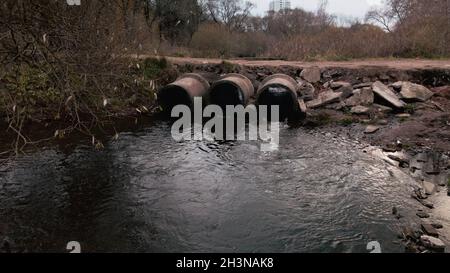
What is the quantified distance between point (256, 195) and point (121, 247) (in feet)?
8.90

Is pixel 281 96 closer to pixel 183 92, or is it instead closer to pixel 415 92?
pixel 183 92

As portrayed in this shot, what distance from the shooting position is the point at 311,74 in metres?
15.2

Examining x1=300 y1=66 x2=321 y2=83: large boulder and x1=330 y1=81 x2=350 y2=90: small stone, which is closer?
x1=330 y1=81 x2=350 y2=90: small stone

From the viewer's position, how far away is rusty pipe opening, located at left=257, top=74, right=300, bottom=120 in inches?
511

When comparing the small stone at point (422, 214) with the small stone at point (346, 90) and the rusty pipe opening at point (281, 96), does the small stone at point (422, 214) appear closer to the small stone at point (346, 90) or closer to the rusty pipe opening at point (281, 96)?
the rusty pipe opening at point (281, 96)

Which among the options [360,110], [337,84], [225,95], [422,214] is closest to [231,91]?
[225,95]

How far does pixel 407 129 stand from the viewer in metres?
11.2

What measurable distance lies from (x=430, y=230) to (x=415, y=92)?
8253 millimetres

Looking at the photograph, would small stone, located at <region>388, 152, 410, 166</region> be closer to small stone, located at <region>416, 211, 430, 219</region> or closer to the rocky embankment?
the rocky embankment

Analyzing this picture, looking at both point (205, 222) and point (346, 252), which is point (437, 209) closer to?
point (346, 252)

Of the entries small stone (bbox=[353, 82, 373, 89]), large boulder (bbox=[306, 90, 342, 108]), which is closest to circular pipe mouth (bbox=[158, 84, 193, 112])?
large boulder (bbox=[306, 90, 342, 108])

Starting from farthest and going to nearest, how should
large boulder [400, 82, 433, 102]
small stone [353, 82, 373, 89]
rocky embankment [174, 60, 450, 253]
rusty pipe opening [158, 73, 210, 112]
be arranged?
1. small stone [353, 82, 373, 89]
2. rusty pipe opening [158, 73, 210, 112]
3. large boulder [400, 82, 433, 102]
4. rocky embankment [174, 60, 450, 253]
